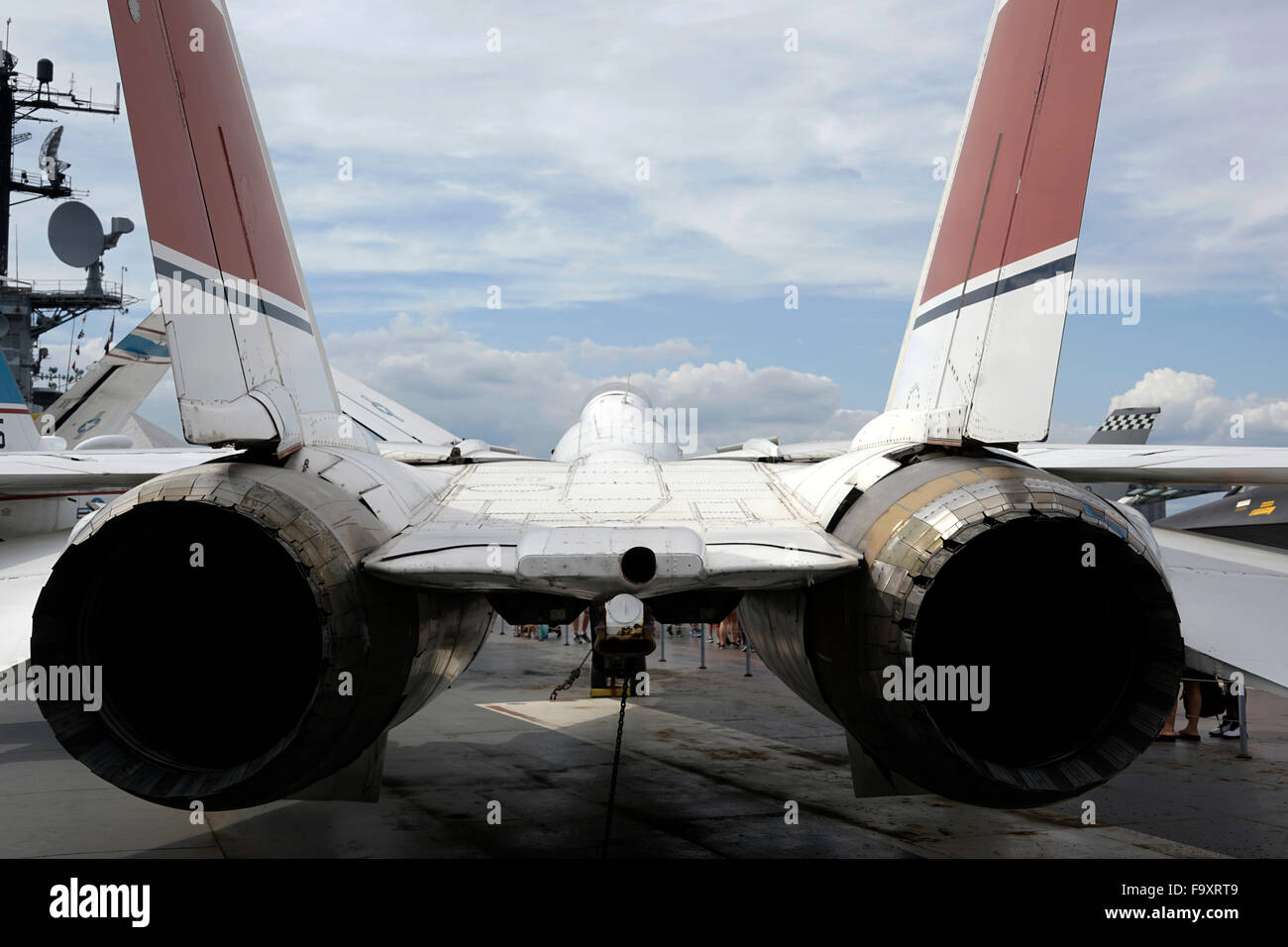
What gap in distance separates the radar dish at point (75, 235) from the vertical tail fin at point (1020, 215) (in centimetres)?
2653

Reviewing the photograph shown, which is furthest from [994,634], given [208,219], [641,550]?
[208,219]

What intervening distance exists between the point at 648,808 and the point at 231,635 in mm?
3322

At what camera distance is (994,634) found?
3.86 meters

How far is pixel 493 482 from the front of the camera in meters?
5.16

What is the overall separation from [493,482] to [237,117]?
2136 mm

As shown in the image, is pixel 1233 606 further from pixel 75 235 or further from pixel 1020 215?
pixel 75 235

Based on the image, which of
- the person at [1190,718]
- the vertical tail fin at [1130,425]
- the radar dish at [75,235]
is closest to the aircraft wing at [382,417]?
the person at [1190,718]

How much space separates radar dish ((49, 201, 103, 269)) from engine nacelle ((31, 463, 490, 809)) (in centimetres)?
2536

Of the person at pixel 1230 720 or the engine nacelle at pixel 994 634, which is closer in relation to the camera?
the engine nacelle at pixel 994 634

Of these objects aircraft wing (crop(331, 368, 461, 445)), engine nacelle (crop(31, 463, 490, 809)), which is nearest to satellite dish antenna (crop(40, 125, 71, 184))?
aircraft wing (crop(331, 368, 461, 445))

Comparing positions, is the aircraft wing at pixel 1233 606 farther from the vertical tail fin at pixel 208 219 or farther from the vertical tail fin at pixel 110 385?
the vertical tail fin at pixel 110 385

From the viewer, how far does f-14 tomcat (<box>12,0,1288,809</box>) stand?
10.9 ft

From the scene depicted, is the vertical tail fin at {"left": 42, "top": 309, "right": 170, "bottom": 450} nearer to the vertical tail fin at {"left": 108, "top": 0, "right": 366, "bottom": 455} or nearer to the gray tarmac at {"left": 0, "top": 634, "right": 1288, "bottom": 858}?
the gray tarmac at {"left": 0, "top": 634, "right": 1288, "bottom": 858}

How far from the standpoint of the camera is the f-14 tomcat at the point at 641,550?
3.32m
